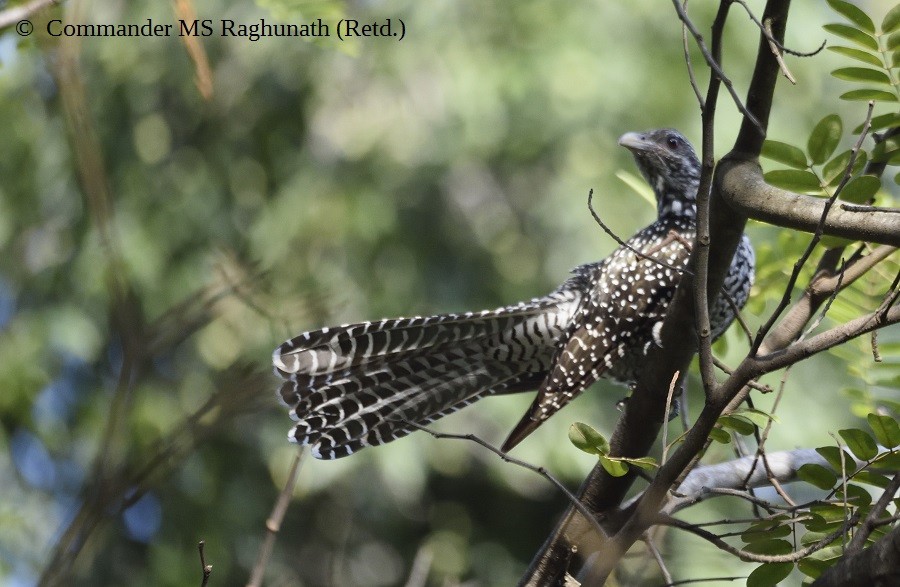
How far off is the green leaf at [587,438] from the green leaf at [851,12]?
1.17 meters

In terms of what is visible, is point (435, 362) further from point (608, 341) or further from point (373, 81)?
point (373, 81)

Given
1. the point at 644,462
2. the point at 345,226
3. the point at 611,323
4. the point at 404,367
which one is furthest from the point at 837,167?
the point at 345,226

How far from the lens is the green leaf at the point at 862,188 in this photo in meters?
2.64

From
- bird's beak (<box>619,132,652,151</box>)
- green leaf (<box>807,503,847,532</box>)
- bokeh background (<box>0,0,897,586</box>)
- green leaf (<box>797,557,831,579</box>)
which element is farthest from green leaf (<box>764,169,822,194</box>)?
bokeh background (<box>0,0,897,586</box>)

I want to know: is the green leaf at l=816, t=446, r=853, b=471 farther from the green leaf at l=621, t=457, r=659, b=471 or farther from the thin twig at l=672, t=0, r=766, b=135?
the thin twig at l=672, t=0, r=766, b=135

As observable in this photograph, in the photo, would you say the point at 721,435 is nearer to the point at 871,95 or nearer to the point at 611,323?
the point at 871,95

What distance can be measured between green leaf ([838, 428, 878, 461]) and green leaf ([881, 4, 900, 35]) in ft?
3.26

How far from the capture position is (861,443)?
2.42 m

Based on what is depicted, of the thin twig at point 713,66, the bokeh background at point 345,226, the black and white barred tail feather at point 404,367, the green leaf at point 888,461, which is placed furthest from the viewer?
the bokeh background at point 345,226

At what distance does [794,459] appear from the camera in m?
3.06

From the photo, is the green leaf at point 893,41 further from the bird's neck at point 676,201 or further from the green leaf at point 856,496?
the bird's neck at point 676,201

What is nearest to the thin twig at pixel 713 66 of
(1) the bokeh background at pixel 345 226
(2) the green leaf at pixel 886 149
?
(2) the green leaf at pixel 886 149

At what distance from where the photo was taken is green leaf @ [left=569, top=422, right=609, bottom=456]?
2373 millimetres

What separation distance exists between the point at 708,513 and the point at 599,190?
7.39ft
